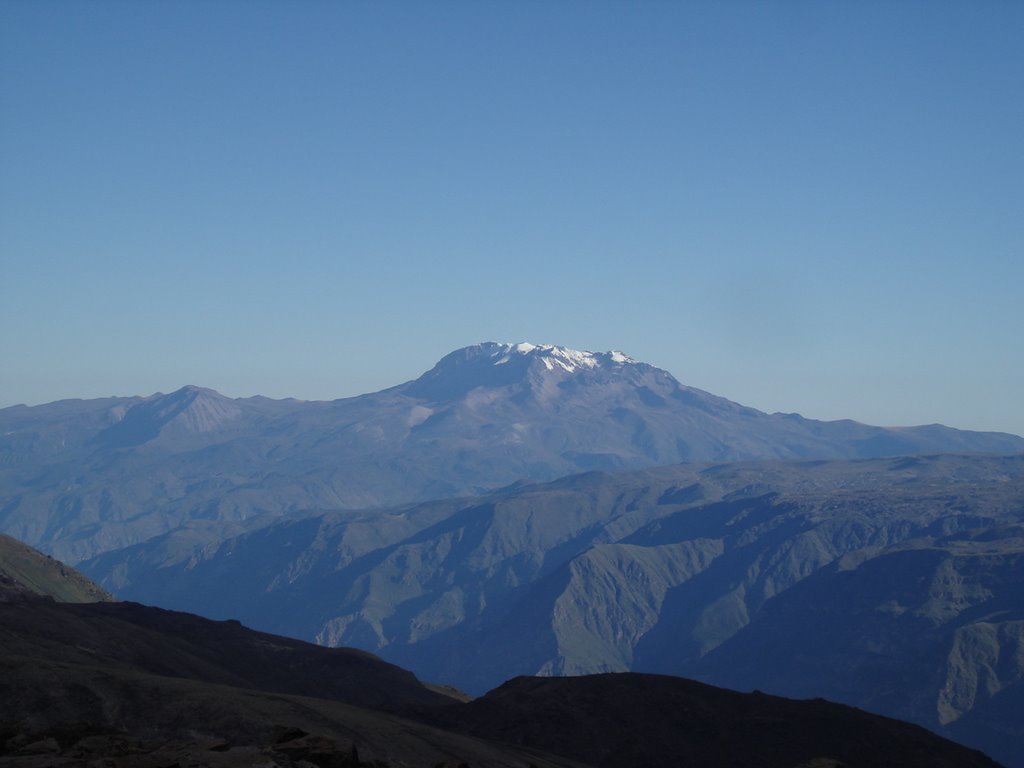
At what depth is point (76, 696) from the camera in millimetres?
81688

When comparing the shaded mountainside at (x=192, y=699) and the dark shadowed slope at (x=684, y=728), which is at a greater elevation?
the shaded mountainside at (x=192, y=699)

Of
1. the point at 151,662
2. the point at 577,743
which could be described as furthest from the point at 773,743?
the point at 151,662

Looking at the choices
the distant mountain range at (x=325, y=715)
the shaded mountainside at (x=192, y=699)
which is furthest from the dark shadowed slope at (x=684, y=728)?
the shaded mountainside at (x=192, y=699)

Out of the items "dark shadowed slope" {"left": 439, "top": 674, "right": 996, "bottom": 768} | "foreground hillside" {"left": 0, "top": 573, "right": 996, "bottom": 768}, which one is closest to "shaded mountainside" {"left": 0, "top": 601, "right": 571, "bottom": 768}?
"foreground hillside" {"left": 0, "top": 573, "right": 996, "bottom": 768}

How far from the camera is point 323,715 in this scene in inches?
3430

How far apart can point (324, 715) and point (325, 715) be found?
7.9 inches

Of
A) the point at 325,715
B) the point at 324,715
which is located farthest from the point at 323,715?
the point at 325,715

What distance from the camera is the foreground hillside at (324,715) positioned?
61.8 meters

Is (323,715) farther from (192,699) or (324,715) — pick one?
(192,699)

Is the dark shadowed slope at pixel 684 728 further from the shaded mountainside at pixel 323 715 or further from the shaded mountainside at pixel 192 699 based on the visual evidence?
the shaded mountainside at pixel 192 699

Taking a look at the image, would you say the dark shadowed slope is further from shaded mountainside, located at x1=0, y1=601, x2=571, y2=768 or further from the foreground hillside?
shaded mountainside, located at x1=0, y1=601, x2=571, y2=768

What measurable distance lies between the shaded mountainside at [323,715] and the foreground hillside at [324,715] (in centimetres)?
20

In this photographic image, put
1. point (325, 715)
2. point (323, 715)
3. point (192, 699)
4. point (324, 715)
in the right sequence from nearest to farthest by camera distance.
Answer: point (192, 699) < point (323, 715) < point (324, 715) < point (325, 715)

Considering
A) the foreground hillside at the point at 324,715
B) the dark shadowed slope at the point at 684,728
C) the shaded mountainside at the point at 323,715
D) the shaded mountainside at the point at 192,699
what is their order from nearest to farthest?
the shaded mountainside at the point at 192,699
the foreground hillside at the point at 324,715
the shaded mountainside at the point at 323,715
the dark shadowed slope at the point at 684,728
